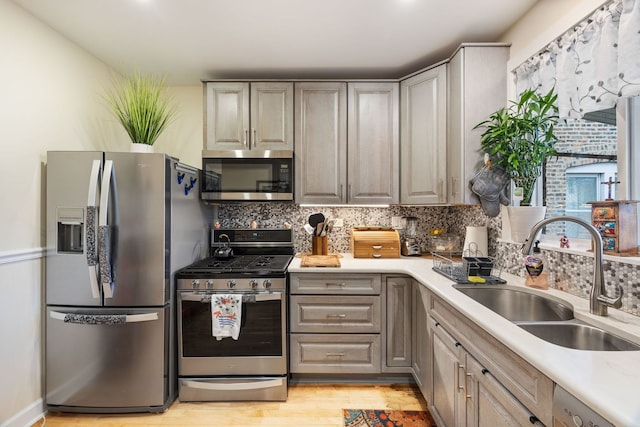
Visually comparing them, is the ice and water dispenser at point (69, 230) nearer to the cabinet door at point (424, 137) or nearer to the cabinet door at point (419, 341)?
the cabinet door at point (419, 341)

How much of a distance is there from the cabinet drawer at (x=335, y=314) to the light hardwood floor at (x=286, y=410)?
17.7 inches

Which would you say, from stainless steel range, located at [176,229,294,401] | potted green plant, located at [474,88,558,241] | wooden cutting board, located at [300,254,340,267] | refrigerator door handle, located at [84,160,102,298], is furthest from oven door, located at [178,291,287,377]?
potted green plant, located at [474,88,558,241]

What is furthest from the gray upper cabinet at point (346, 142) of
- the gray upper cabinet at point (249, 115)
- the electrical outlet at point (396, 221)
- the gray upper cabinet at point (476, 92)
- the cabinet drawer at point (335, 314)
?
the cabinet drawer at point (335, 314)

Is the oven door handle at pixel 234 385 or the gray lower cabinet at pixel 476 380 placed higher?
the gray lower cabinet at pixel 476 380

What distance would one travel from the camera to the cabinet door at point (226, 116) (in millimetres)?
2625

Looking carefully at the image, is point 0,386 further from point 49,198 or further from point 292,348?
point 292,348

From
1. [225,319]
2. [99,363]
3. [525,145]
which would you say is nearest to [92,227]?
[99,363]

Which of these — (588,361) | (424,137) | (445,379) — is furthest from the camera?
(424,137)

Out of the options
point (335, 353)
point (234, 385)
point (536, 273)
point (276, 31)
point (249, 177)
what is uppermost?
point (276, 31)

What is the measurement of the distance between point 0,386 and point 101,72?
234cm

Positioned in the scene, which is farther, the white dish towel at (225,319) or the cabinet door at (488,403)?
the white dish towel at (225,319)

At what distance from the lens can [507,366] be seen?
1.08 meters

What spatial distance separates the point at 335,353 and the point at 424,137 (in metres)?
1.84

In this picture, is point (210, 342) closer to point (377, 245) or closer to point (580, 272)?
point (377, 245)
